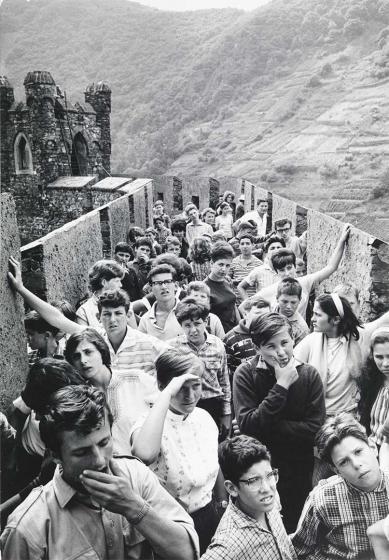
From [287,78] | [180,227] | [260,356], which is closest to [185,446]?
[260,356]

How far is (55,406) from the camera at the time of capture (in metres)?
2.14

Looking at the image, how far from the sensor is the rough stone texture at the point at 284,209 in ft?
34.9

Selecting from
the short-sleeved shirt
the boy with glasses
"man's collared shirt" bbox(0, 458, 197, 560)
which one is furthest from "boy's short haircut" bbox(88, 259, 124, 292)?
"man's collared shirt" bbox(0, 458, 197, 560)

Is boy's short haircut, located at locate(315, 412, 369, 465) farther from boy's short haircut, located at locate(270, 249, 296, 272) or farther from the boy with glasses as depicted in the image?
boy's short haircut, located at locate(270, 249, 296, 272)

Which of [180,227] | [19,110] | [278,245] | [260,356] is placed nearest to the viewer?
[260,356]

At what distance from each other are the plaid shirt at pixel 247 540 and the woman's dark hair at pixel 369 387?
1086 millimetres

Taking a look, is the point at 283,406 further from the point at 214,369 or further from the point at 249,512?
the point at 214,369

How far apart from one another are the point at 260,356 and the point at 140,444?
3.31 feet

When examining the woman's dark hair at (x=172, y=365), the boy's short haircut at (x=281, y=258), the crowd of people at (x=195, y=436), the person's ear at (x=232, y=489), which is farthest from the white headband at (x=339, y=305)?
the boy's short haircut at (x=281, y=258)

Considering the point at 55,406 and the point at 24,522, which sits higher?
the point at 55,406

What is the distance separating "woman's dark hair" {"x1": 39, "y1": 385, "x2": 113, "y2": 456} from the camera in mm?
2084

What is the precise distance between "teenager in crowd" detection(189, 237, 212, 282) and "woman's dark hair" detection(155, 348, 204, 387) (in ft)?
12.0

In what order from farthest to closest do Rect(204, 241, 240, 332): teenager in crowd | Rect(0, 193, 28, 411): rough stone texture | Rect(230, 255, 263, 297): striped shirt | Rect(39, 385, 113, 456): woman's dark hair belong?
Rect(230, 255, 263, 297): striped shirt
Rect(204, 241, 240, 332): teenager in crowd
Rect(0, 193, 28, 411): rough stone texture
Rect(39, 385, 113, 456): woman's dark hair

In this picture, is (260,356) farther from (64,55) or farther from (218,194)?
(64,55)
